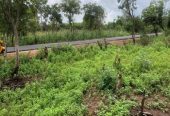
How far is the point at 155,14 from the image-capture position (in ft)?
146

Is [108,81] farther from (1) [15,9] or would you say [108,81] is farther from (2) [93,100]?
(1) [15,9]

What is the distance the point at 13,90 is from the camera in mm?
15398

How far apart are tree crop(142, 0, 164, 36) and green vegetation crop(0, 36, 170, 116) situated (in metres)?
26.3

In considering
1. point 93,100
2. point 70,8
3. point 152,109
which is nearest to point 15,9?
point 93,100

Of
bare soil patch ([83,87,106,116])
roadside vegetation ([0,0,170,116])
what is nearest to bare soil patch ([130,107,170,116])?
roadside vegetation ([0,0,170,116])

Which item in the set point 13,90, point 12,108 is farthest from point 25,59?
point 12,108

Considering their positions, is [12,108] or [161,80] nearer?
[12,108]

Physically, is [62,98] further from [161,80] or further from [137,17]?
[137,17]

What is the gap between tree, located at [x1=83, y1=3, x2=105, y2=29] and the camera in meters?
49.3

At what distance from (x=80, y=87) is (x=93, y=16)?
37.1 m

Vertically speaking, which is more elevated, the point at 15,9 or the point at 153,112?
the point at 15,9

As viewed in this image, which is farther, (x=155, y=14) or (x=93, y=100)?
(x=155, y=14)

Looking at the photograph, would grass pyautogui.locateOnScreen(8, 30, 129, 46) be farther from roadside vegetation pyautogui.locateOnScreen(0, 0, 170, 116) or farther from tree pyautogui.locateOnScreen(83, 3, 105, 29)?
roadside vegetation pyautogui.locateOnScreen(0, 0, 170, 116)

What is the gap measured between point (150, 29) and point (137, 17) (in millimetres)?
5573
